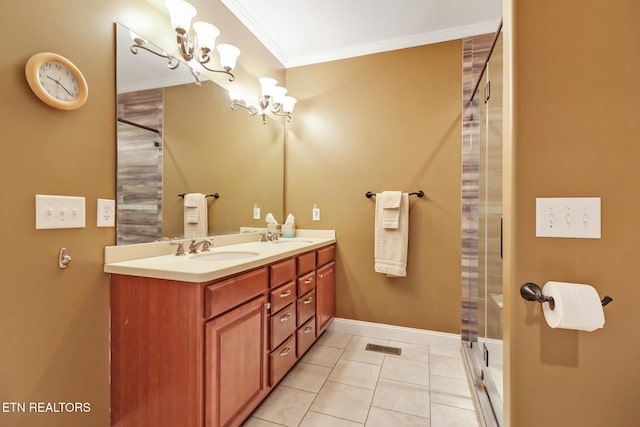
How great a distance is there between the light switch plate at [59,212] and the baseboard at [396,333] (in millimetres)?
2059

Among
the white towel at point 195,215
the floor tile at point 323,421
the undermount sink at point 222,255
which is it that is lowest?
the floor tile at point 323,421

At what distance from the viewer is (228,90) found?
6.50 feet

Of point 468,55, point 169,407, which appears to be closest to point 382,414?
point 169,407

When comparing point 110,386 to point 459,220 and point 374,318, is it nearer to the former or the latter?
point 374,318

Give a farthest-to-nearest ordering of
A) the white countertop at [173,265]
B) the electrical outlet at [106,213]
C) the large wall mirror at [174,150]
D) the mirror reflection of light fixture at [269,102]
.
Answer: the mirror reflection of light fixture at [269,102]
the large wall mirror at [174,150]
the electrical outlet at [106,213]
the white countertop at [173,265]

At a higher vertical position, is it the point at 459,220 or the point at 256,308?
the point at 459,220

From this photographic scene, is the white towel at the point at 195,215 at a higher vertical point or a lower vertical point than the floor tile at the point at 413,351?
higher

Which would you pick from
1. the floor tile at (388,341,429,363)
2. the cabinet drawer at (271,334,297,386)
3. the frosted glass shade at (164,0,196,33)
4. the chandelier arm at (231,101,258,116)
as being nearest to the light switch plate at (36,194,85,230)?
the frosted glass shade at (164,0,196,33)

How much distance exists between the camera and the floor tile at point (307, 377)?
1.71m

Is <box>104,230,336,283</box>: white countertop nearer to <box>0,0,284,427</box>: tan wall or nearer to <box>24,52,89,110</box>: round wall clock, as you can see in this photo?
<box>0,0,284,427</box>: tan wall

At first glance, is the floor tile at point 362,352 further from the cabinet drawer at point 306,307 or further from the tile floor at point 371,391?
the cabinet drawer at point 306,307

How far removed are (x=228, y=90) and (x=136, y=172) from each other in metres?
0.96

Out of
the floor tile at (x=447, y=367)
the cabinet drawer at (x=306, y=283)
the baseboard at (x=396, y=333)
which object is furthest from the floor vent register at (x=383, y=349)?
the cabinet drawer at (x=306, y=283)

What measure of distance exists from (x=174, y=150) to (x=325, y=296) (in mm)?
1564
